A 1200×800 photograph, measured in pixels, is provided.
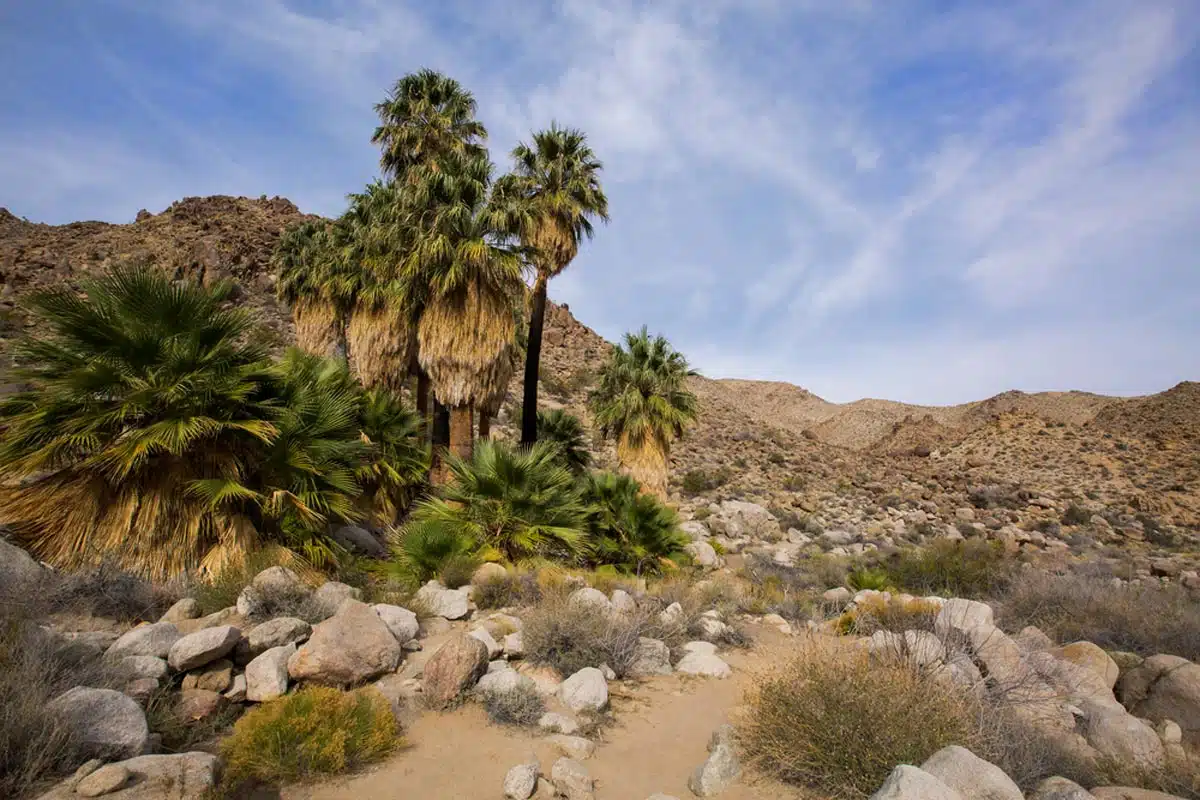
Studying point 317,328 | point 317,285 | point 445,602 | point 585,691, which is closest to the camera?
point 585,691

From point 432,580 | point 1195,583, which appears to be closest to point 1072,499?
point 1195,583

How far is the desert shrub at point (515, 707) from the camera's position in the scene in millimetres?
5969

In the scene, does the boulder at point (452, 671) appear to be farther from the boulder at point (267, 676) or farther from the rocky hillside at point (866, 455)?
the rocky hillside at point (866, 455)

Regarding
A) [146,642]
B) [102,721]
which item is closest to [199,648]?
[146,642]

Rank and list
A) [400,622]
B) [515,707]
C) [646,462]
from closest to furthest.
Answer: [515,707], [400,622], [646,462]

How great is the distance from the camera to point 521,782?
15.8ft

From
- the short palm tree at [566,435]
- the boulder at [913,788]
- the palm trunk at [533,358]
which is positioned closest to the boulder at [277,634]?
the boulder at [913,788]

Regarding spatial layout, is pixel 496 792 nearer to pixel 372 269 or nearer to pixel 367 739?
pixel 367 739

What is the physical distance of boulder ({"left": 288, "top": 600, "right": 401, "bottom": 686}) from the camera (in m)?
5.99

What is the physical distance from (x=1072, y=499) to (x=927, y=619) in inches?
1262

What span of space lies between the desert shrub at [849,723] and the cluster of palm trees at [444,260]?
1110cm

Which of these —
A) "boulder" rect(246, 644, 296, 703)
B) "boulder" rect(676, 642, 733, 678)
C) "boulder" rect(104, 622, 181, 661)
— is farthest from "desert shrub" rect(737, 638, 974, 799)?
"boulder" rect(104, 622, 181, 661)

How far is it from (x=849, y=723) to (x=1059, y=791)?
Answer: 1396mm

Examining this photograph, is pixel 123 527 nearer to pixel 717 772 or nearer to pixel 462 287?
pixel 717 772
